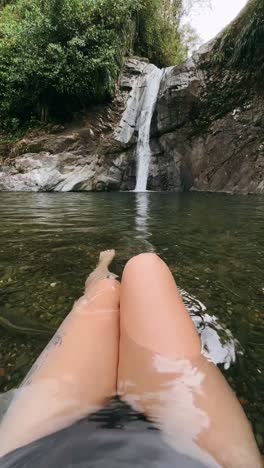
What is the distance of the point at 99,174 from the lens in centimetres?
1211

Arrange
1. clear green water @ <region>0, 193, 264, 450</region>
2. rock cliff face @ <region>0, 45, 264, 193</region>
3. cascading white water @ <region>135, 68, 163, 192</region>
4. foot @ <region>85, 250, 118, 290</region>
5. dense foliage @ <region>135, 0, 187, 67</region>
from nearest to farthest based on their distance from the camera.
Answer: clear green water @ <region>0, 193, 264, 450</region> → foot @ <region>85, 250, 118, 290</region> → rock cliff face @ <region>0, 45, 264, 193</region> → cascading white water @ <region>135, 68, 163, 192</region> → dense foliage @ <region>135, 0, 187, 67</region>

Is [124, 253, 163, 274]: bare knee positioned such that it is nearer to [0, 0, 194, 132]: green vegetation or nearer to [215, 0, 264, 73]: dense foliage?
[215, 0, 264, 73]: dense foliage

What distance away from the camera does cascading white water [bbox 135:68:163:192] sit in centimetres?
1286

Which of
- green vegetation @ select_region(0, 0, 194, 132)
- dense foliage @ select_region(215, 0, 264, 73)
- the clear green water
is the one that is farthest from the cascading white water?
the clear green water

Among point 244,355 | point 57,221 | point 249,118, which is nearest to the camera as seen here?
point 244,355

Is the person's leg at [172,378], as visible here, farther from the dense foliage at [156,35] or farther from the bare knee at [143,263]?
the dense foliage at [156,35]

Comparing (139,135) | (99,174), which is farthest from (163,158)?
(99,174)

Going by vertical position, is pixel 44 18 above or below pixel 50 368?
above

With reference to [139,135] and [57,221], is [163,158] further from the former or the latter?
[57,221]

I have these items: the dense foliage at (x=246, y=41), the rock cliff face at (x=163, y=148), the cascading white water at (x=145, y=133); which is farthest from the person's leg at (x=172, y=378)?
the cascading white water at (x=145, y=133)

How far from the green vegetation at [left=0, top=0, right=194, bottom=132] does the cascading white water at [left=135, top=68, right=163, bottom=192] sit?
1491mm

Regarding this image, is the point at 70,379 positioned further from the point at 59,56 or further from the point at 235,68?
the point at 59,56

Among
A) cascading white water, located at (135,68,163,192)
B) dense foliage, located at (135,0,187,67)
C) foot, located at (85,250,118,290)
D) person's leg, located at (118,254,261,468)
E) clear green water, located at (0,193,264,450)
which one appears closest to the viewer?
person's leg, located at (118,254,261,468)

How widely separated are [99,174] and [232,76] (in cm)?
569
